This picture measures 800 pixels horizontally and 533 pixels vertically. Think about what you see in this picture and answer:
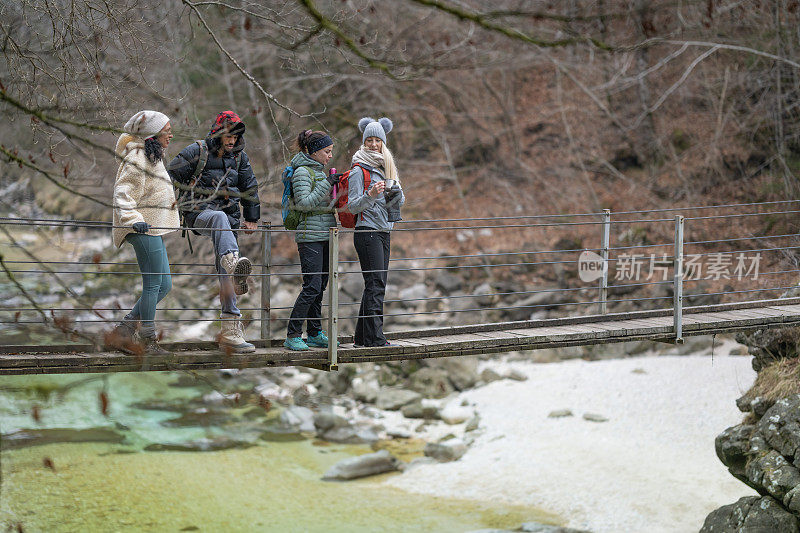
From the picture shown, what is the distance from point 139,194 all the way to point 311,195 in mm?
970

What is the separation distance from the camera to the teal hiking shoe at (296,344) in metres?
5.40

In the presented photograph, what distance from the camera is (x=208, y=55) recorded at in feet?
51.1

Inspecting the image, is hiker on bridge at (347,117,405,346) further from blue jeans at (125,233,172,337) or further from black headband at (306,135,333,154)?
blue jeans at (125,233,172,337)

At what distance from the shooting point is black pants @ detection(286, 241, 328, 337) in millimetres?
5328

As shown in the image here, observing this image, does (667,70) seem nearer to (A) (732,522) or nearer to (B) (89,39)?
(A) (732,522)

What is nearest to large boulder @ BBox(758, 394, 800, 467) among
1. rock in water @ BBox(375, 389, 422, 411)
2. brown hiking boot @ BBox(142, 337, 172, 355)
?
brown hiking boot @ BBox(142, 337, 172, 355)

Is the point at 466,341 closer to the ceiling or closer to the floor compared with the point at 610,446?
closer to the ceiling

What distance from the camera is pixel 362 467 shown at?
9.58 meters

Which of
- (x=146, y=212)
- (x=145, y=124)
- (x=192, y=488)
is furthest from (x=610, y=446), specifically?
(x=145, y=124)

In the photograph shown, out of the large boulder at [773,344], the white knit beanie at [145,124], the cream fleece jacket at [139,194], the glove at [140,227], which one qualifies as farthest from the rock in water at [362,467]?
the white knit beanie at [145,124]

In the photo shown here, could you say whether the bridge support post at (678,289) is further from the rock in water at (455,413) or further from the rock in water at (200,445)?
the rock in water at (200,445)

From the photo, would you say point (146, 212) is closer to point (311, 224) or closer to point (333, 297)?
point (311, 224)

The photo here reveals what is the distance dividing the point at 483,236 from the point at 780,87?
17.2ft

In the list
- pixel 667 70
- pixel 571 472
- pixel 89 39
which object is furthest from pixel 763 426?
pixel 667 70
